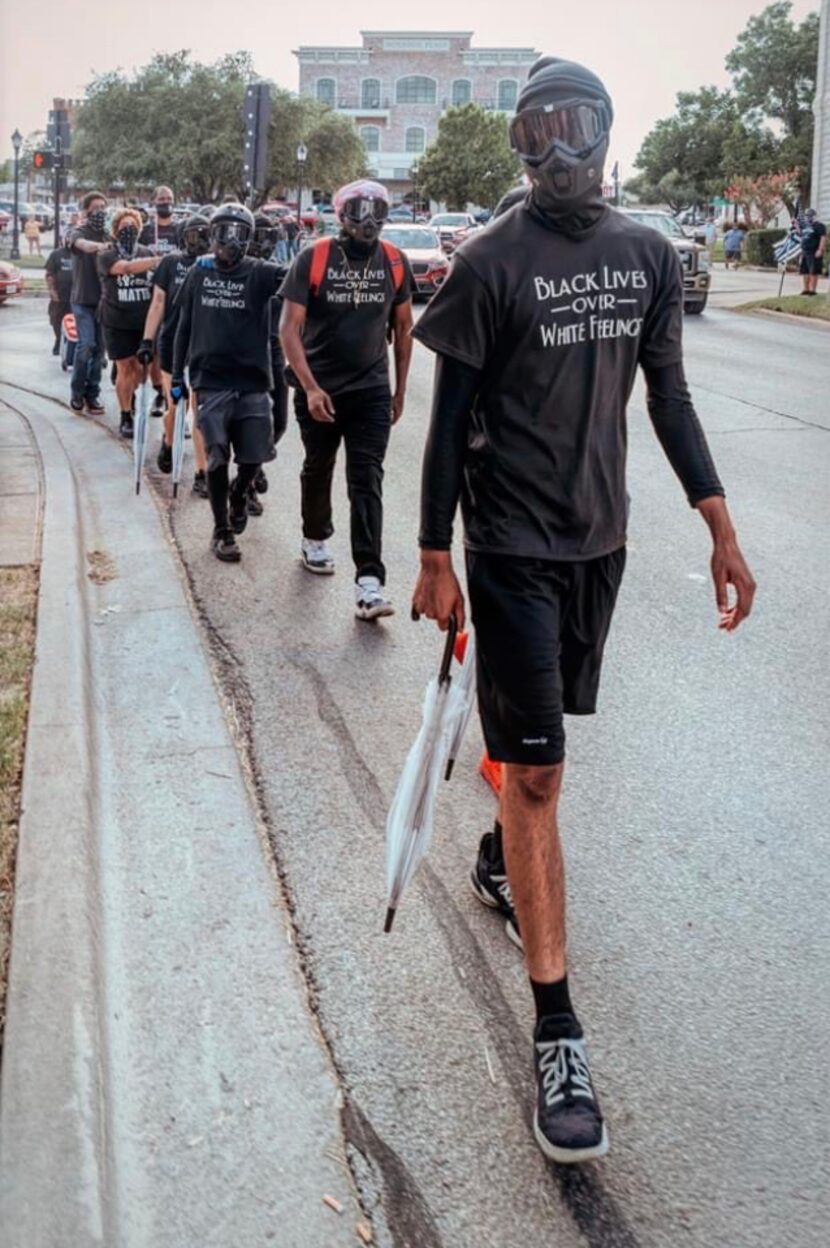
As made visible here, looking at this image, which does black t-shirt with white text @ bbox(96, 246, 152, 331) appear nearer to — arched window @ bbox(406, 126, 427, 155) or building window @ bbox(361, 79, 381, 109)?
arched window @ bbox(406, 126, 427, 155)

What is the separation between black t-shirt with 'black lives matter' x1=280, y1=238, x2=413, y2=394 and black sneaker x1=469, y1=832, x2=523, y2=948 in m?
3.49

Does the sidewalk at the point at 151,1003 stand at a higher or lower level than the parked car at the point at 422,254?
lower

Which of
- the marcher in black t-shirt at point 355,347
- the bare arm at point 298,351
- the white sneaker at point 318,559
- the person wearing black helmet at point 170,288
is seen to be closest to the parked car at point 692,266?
the person wearing black helmet at point 170,288

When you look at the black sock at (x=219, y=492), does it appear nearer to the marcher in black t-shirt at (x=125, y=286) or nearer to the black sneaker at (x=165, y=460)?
the black sneaker at (x=165, y=460)

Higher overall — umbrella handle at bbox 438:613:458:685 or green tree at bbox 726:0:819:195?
green tree at bbox 726:0:819:195

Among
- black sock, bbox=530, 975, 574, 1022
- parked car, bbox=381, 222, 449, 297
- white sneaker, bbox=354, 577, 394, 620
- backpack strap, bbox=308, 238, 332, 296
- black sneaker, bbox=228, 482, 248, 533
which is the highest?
parked car, bbox=381, 222, 449, 297

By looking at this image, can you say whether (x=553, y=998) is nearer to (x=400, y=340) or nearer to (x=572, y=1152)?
(x=572, y=1152)

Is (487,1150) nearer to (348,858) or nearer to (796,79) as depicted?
(348,858)

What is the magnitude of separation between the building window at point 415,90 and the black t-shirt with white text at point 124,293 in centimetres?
10502

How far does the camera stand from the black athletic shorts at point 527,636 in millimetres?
3215

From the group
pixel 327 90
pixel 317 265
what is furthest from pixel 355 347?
pixel 327 90

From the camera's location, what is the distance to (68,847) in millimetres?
4332

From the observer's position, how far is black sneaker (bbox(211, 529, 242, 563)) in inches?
322

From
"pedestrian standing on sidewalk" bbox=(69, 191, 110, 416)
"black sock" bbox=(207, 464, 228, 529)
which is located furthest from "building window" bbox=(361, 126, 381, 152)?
"black sock" bbox=(207, 464, 228, 529)
